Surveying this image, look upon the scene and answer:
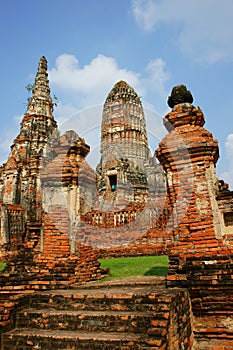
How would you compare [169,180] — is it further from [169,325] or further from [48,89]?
[48,89]

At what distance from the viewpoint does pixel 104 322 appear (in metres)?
3.58

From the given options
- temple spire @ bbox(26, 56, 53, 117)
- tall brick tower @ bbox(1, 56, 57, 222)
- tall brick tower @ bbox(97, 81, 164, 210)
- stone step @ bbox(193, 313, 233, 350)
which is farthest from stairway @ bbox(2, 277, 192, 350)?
temple spire @ bbox(26, 56, 53, 117)

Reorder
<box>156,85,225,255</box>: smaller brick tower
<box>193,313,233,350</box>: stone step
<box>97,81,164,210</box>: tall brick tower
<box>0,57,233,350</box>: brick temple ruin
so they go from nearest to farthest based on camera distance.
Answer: <box>0,57,233,350</box>: brick temple ruin, <box>193,313,233,350</box>: stone step, <box>156,85,225,255</box>: smaller brick tower, <box>97,81,164,210</box>: tall brick tower

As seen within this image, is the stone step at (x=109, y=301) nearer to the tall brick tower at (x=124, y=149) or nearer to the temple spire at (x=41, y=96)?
the tall brick tower at (x=124, y=149)

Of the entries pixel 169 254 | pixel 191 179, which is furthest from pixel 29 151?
pixel 169 254

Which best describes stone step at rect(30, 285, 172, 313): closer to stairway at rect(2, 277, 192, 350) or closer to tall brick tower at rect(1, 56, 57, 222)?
stairway at rect(2, 277, 192, 350)

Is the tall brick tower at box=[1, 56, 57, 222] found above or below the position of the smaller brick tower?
above

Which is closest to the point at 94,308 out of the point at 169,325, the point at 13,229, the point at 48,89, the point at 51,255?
the point at 169,325

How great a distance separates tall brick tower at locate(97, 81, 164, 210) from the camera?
23.7 meters

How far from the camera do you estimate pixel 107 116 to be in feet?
91.4

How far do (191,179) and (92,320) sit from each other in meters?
2.86

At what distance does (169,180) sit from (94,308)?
264 centimetres

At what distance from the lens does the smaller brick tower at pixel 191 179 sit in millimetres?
4887

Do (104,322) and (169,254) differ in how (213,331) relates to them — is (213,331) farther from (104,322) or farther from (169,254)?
(104,322)
